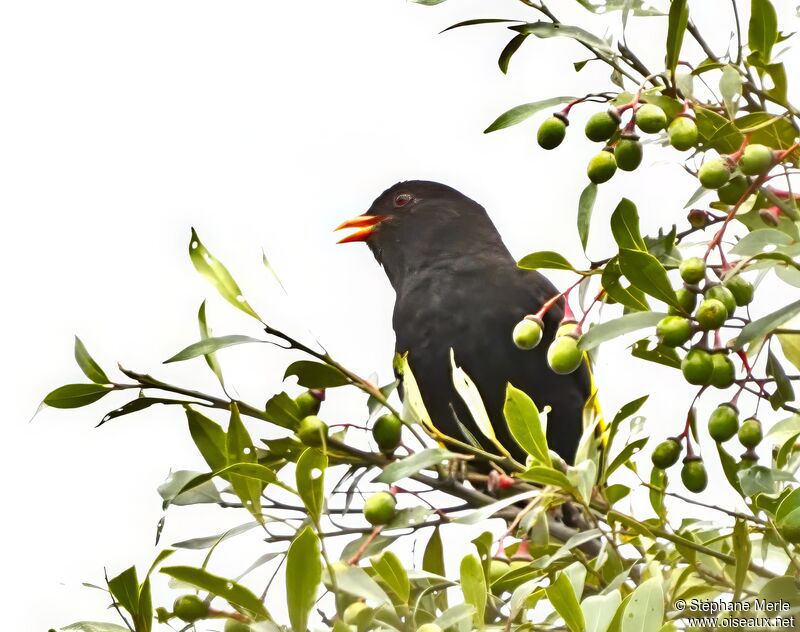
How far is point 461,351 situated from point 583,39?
6.48ft

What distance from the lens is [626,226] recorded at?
190 centimetres

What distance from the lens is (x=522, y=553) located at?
240 centimetres

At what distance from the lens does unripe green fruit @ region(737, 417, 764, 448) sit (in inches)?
84.0

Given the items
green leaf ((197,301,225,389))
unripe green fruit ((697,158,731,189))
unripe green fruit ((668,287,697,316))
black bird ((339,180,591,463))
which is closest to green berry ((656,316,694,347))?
unripe green fruit ((668,287,697,316))

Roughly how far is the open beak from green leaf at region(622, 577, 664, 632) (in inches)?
126

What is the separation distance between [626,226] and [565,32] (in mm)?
407

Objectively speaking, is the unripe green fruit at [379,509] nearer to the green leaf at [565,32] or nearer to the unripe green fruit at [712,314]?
the unripe green fruit at [712,314]

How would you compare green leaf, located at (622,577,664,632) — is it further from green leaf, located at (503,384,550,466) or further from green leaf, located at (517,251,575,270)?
green leaf, located at (517,251,575,270)

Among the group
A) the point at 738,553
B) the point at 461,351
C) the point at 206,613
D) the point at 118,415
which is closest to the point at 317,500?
the point at 206,613

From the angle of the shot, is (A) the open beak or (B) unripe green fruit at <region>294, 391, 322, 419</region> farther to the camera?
(A) the open beak

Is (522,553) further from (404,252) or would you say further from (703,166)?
(404,252)

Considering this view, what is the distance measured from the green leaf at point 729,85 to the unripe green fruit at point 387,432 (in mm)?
778

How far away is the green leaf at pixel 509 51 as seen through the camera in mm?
2170

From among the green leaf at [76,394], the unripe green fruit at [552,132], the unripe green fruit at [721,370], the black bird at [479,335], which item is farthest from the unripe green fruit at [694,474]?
the black bird at [479,335]
